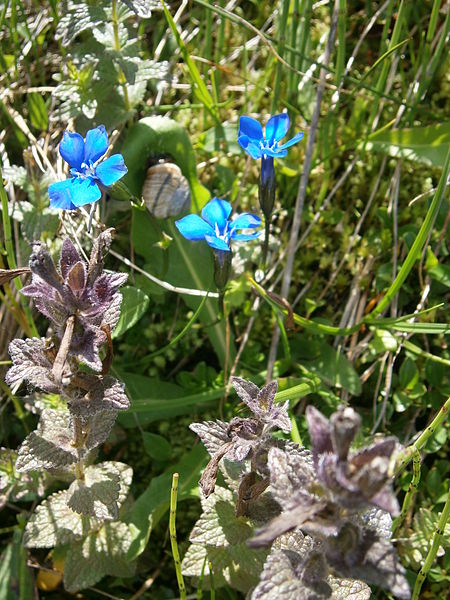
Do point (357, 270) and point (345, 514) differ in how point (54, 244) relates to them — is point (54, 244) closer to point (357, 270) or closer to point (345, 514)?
point (357, 270)

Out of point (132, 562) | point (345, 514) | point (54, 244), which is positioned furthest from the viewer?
point (54, 244)

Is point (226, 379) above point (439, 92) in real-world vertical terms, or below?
below

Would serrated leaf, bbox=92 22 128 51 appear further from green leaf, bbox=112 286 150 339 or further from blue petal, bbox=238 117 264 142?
green leaf, bbox=112 286 150 339

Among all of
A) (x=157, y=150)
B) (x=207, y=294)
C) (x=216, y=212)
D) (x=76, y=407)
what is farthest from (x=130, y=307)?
(x=157, y=150)

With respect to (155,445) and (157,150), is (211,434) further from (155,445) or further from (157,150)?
(157,150)

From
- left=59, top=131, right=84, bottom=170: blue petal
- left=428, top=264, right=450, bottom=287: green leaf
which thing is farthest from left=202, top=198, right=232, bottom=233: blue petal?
left=428, top=264, right=450, bottom=287: green leaf

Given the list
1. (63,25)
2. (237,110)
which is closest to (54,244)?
(63,25)

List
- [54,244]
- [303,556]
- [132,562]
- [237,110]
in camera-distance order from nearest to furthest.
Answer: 1. [303,556]
2. [132,562]
3. [54,244]
4. [237,110]
